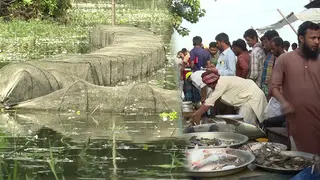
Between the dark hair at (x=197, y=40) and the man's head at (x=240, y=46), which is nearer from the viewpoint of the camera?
the man's head at (x=240, y=46)

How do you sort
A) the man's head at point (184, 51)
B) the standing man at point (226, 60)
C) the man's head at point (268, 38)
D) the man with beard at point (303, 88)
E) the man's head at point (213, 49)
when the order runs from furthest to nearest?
the man's head at point (184, 51) → the man's head at point (213, 49) → the standing man at point (226, 60) → the man's head at point (268, 38) → the man with beard at point (303, 88)

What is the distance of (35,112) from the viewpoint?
21.0 ft

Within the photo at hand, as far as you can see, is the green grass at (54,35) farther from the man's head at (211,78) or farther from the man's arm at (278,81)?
Answer: the man's arm at (278,81)

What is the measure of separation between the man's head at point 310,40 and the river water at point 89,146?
1.34 metres

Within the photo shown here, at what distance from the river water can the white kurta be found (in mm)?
636

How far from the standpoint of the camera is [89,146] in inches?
191

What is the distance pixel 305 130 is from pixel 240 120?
1069 millimetres

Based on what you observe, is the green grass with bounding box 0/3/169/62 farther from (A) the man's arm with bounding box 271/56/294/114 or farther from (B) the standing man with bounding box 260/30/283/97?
(A) the man's arm with bounding box 271/56/294/114

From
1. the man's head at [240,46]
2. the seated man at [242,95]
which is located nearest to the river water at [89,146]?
the seated man at [242,95]

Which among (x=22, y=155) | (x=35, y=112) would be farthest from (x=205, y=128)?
(x=35, y=112)

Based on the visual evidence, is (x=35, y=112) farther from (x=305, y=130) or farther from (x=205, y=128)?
(x=305, y=130)

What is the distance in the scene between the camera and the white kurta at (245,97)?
487 centimetres

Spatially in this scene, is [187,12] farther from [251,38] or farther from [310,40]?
[310,40]

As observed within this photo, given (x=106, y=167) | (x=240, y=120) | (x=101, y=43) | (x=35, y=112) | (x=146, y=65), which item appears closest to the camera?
(x=106, y=167)
